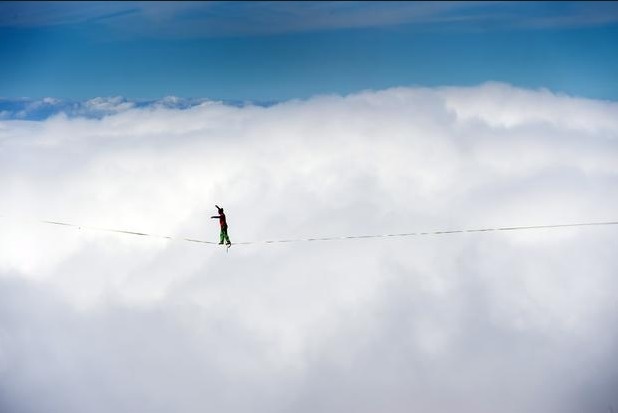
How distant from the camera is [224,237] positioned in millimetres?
40375
